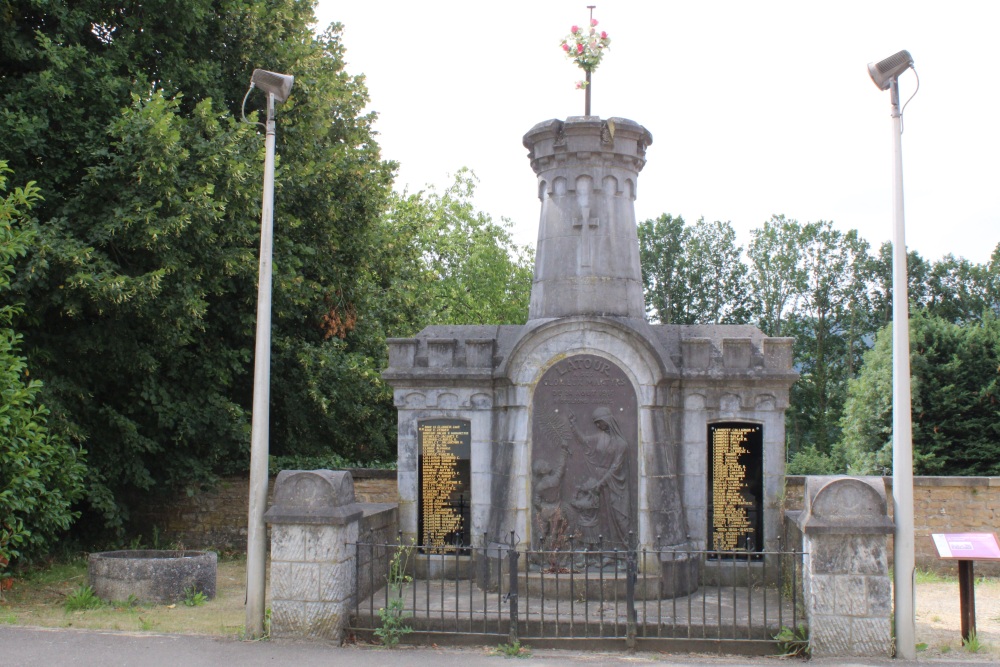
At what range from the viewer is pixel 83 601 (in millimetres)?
10195

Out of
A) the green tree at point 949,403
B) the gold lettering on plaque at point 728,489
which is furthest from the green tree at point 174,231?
the green tree at point 949,403

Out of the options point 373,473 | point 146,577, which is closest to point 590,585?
point 146,577

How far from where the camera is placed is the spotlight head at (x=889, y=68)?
26.3 feet

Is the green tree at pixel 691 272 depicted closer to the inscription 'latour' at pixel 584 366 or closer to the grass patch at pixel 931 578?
the grass patch at pixel 931 578

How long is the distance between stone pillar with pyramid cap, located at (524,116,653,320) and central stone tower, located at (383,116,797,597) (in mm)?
17

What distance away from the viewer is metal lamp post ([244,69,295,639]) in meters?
8.44

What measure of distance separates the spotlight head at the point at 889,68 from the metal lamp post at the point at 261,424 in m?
5.58

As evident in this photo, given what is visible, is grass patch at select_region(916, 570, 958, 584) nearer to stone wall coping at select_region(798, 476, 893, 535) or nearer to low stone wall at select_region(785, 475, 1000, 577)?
low stone wall at select_region(785, 475, 1000, 577)

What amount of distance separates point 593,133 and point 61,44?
745 centimetres

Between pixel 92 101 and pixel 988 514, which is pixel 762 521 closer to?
pixel 988 514

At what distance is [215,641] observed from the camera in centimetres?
829

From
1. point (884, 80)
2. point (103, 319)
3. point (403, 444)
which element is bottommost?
point (403, 444)

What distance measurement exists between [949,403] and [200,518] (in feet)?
60.7

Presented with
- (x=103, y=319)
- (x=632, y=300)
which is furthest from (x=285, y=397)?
(x=632, y=300)
